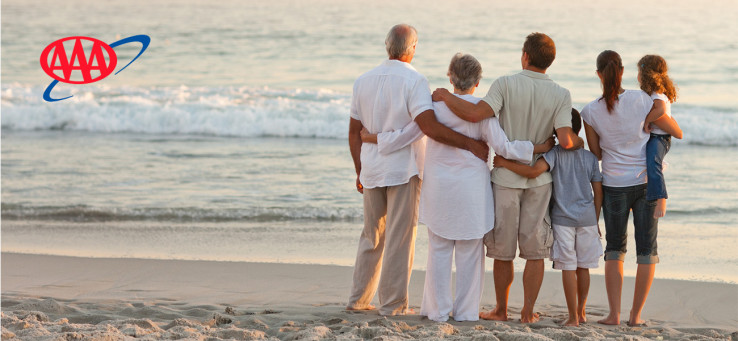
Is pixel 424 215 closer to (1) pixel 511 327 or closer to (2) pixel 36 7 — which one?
(1) pixel 511 327

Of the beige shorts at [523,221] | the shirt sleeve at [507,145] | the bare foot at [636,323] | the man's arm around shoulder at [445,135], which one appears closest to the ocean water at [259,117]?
the bare foot at [636,323]

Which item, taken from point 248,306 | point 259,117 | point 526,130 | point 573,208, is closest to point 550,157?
point 526,130

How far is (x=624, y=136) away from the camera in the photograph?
4.16m

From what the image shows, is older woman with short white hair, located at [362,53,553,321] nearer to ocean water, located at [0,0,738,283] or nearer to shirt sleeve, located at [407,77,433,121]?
shirt sleeve, located at [407,77,433,121]

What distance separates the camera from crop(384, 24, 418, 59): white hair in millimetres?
4207

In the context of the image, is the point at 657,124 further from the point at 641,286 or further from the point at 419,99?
the point at 419,99

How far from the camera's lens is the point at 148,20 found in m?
27.1

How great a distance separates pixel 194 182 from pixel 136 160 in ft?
6.20

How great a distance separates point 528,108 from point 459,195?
22.7 inches

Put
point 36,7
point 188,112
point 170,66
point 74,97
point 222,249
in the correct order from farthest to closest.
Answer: point 36,7, point 170,66, point 74,97, point 188,112, point 222,249

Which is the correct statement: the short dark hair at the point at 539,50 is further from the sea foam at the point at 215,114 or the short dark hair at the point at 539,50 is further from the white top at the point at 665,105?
the sea foam at the point at 215,114

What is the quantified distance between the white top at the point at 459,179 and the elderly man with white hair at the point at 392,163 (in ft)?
0.18

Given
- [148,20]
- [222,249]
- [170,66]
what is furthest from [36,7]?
[222,249]

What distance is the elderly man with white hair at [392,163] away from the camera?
13.6 ft
